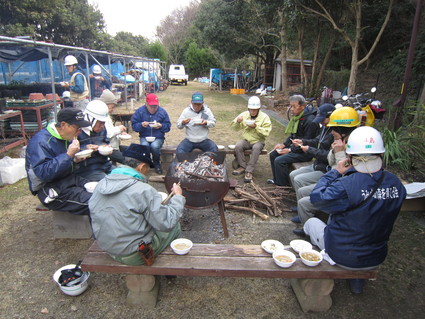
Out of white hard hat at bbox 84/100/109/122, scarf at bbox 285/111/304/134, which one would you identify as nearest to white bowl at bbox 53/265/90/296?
white hard hat at bbox 84/100/109/122

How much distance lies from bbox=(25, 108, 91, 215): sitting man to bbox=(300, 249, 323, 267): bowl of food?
2.45m

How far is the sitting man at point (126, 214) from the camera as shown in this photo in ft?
7.23

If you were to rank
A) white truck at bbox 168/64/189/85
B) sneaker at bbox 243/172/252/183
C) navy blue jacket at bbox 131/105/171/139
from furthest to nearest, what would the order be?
white truck at bbox 168/64/189/85 < navy blue jacket at bbox 131/105/171/139 < sneaker at bbox 243/172/252/183

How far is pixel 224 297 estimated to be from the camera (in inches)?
111

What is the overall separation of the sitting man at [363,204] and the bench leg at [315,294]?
28cm

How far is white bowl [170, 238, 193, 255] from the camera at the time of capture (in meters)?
2.63

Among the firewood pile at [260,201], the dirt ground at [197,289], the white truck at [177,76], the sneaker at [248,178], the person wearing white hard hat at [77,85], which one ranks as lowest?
the dirt ground at [197,289]

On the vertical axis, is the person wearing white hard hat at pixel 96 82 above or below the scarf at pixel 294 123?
above

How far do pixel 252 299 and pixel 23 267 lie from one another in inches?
99.0

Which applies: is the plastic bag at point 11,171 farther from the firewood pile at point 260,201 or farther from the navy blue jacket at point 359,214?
the navy blue jacket at point 359,214

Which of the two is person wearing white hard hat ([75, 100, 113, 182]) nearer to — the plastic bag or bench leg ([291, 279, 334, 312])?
the plastic bag

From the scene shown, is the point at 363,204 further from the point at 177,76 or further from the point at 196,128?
the point at 177,76

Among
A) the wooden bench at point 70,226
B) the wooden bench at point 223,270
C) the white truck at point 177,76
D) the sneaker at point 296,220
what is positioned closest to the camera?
the wooden bench at point 223,270

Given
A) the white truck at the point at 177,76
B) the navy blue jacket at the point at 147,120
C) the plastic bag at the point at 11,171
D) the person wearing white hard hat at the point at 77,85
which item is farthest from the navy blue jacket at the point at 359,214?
the white truck at the point at 177,76
